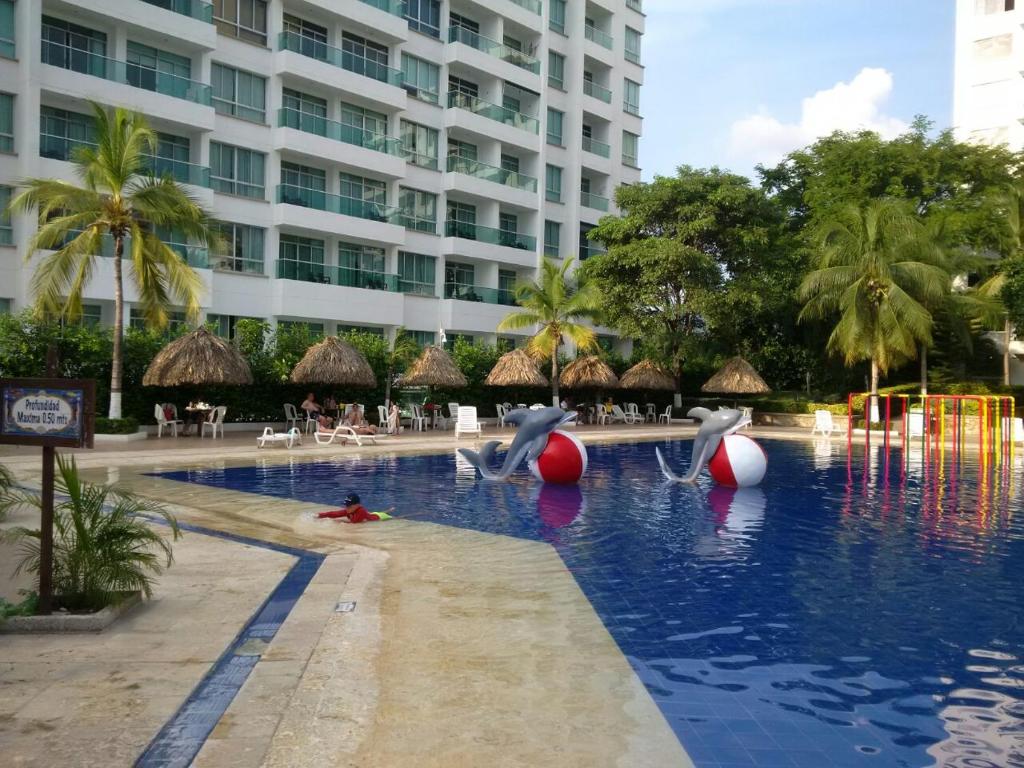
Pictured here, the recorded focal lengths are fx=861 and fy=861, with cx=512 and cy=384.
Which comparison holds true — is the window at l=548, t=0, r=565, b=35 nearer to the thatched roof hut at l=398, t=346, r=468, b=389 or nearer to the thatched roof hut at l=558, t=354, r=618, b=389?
the thatched roof hut at l=558, t=354, r=618, b=389

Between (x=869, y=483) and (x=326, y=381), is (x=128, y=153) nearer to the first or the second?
Result: (x=326, y=381)

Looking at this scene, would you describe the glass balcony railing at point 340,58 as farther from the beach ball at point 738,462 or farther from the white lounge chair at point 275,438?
the beach ball at point 738,462

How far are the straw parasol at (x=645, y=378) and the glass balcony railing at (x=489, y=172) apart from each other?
477 inches

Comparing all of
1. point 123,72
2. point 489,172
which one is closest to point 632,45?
point 489,172

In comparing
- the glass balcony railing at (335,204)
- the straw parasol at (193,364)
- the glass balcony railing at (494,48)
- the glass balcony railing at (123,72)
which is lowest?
the straw parasol at (193,364)

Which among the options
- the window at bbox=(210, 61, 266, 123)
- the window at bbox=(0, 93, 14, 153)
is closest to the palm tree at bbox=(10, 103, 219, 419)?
the window at bbox=(0, 93, 14, 153)

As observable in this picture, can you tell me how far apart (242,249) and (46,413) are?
2883cm

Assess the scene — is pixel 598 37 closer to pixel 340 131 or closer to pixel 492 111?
pixel 492 111

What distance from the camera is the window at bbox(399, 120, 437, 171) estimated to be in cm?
3994

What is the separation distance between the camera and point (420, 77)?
40.5 metres

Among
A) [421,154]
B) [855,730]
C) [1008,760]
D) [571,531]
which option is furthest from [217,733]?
[421,154]

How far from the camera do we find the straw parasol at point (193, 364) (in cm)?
2305

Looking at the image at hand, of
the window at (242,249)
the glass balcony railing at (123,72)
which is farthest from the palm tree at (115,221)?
the window at (242,249)

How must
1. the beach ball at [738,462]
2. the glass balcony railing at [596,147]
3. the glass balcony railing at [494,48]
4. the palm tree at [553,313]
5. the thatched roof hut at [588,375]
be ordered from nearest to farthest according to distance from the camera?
the beach ball at [738,462], the palm tree at [553,313], the thatched roof hut at [588,375], the glass balcony railing at [494,48], the glass balcony railing at [596,147]
